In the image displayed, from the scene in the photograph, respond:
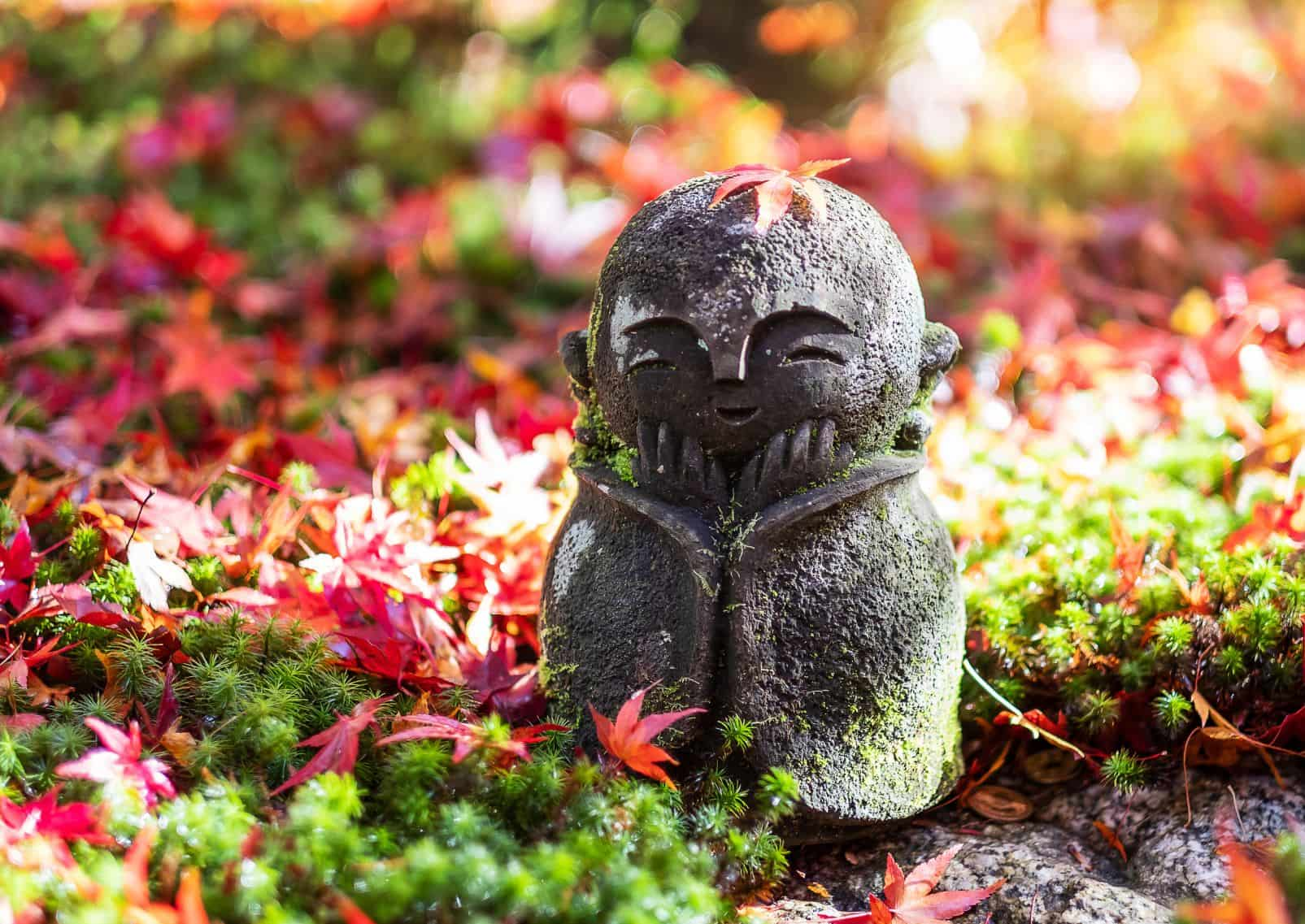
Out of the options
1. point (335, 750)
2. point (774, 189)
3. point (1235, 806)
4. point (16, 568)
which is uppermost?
point (774, 189)

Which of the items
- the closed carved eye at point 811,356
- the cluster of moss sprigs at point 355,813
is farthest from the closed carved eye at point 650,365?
the cluster of moss sprigs at point 355,813

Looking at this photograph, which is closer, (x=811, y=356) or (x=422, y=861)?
(x=422, y=861)

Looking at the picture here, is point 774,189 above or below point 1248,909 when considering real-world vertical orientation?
above

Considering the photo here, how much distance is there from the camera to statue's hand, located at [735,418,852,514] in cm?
221

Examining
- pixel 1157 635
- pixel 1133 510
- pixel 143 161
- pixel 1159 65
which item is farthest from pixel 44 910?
pixel 1159 65

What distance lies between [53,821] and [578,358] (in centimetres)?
128

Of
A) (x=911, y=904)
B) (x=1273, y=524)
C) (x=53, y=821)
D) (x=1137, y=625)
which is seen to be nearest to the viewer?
(x=53, y=821)

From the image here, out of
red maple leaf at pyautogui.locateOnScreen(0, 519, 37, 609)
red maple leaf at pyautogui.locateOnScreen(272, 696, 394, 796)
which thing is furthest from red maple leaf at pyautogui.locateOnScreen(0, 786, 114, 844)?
red maple leaf at pyautogui.locateOnScreen(0, 519, 37, 609)

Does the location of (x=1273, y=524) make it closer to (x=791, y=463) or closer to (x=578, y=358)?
(x=791, y=463)

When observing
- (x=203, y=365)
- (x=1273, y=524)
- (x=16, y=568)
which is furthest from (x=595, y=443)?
(x=203, y=365)

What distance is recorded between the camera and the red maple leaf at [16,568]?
2557 mm

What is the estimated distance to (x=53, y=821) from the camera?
1889mm

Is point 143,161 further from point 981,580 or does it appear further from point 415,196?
point 981,580

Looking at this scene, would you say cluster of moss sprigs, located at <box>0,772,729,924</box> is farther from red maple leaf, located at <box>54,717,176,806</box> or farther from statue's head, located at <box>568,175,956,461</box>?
statue's head, located at <box>568,175,956,461</box>
